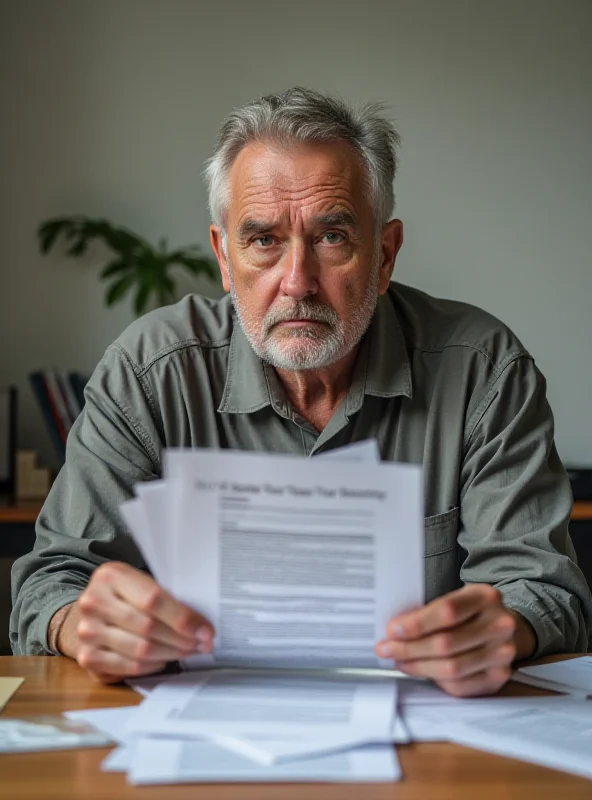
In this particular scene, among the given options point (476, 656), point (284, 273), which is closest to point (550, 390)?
point (284, 273)

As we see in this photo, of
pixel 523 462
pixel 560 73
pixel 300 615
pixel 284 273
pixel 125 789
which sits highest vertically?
pixel 560 73

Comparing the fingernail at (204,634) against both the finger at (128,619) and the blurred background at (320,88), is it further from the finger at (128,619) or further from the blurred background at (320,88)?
the blurred background at (320,88)

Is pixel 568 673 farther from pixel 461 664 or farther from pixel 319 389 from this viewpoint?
pixel 319 389

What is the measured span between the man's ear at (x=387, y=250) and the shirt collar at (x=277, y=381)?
84 millimetres

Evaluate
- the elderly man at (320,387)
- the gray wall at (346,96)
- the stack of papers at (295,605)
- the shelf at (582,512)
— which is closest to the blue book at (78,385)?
the gray wall at (346,96)

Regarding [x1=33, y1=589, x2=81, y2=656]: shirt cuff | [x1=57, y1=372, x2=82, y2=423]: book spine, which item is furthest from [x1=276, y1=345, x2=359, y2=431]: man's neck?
[x1=57, y1=372, x2=82, y2=423]: book spine

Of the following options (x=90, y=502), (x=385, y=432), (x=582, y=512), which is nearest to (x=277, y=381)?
(x=385, y=432)

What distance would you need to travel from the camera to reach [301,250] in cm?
142

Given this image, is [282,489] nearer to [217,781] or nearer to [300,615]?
[300,615]

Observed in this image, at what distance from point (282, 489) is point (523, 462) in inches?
24.9

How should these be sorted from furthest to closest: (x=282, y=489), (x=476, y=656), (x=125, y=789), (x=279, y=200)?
1. (x=279, y=200)
2. (x=476, y=656)
3. (x=282, y=489)
4. (x=125, y=789)

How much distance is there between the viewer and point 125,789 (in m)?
0.79

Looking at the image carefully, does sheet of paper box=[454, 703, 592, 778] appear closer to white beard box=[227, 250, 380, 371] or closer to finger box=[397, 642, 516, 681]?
finger box=[397, 642, 516, 681]

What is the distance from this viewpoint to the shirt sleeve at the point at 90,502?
128 cm
